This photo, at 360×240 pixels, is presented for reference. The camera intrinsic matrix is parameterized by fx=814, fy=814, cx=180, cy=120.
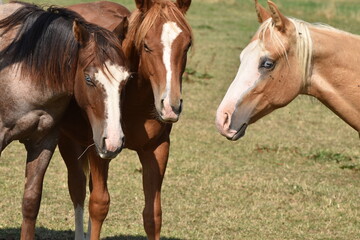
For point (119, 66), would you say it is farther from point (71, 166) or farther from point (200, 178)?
point (200, 178)

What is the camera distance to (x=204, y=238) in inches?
273

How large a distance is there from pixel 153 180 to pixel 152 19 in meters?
1.24

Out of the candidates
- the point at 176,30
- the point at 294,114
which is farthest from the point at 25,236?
the point at 294,114

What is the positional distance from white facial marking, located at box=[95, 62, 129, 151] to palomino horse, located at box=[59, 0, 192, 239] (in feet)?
1.06

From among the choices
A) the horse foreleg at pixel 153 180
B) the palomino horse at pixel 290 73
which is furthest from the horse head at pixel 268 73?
the horse foreleg at pixel 153 180

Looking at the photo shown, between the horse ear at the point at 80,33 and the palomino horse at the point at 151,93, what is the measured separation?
17.1 inches

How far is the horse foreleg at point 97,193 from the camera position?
6.05 meters

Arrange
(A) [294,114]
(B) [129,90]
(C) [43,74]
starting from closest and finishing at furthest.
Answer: (C) [43,74], (B) [129,90], (A) [294,114]

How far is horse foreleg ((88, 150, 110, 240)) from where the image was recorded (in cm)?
605

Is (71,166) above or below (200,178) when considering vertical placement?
above

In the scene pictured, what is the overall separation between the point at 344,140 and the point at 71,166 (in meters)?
5.02

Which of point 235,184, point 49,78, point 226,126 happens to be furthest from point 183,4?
point 235,184

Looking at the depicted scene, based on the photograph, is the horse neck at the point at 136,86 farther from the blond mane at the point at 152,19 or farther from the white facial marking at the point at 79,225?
the white facial marking at the point at 79,225

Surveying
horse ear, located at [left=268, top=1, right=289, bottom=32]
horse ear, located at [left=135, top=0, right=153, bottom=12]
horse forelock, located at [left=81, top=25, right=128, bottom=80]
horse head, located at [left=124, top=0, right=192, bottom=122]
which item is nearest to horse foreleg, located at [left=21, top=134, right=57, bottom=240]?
horse forelock, located at [left=81, top=25, right=128, bottom=80]
